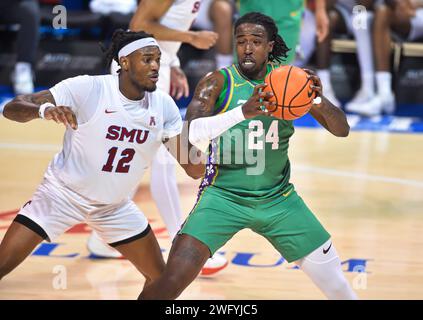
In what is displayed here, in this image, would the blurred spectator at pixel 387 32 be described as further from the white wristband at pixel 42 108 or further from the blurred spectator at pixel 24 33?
the white wristband at pixel 42 108

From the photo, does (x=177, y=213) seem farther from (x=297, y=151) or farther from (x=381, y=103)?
(x=381, y=103)

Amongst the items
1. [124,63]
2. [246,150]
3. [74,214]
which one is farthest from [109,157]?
[246,150]

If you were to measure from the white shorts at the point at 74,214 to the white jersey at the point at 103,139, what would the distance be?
50 millimetres

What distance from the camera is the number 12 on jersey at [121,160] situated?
495 centimetres

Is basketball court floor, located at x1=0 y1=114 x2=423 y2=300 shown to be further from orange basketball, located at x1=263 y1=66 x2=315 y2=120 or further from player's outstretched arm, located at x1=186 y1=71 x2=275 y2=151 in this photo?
orange basketball, located at x1=263 y1=66 x2=315 y2=120

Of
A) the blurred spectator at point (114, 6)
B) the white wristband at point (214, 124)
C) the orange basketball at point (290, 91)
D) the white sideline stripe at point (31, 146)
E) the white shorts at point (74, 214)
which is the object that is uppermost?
the blurred spectator at point (114, 6)

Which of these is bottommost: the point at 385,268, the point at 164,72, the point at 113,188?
the point at 385,268

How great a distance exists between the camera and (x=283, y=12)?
731 centimetres

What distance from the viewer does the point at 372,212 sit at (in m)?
7.60

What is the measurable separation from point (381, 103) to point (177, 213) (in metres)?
6.09

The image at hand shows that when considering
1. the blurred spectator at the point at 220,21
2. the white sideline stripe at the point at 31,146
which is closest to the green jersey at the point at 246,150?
the white sideline stripe at the point at 31,146

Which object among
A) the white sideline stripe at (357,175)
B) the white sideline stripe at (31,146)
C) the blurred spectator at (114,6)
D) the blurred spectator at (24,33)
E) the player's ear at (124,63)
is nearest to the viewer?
the player's ear at (124,63)

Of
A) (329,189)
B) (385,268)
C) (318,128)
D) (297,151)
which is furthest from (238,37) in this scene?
(318,128)

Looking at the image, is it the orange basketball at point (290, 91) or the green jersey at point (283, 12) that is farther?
the green jersey at point (283, 12)
